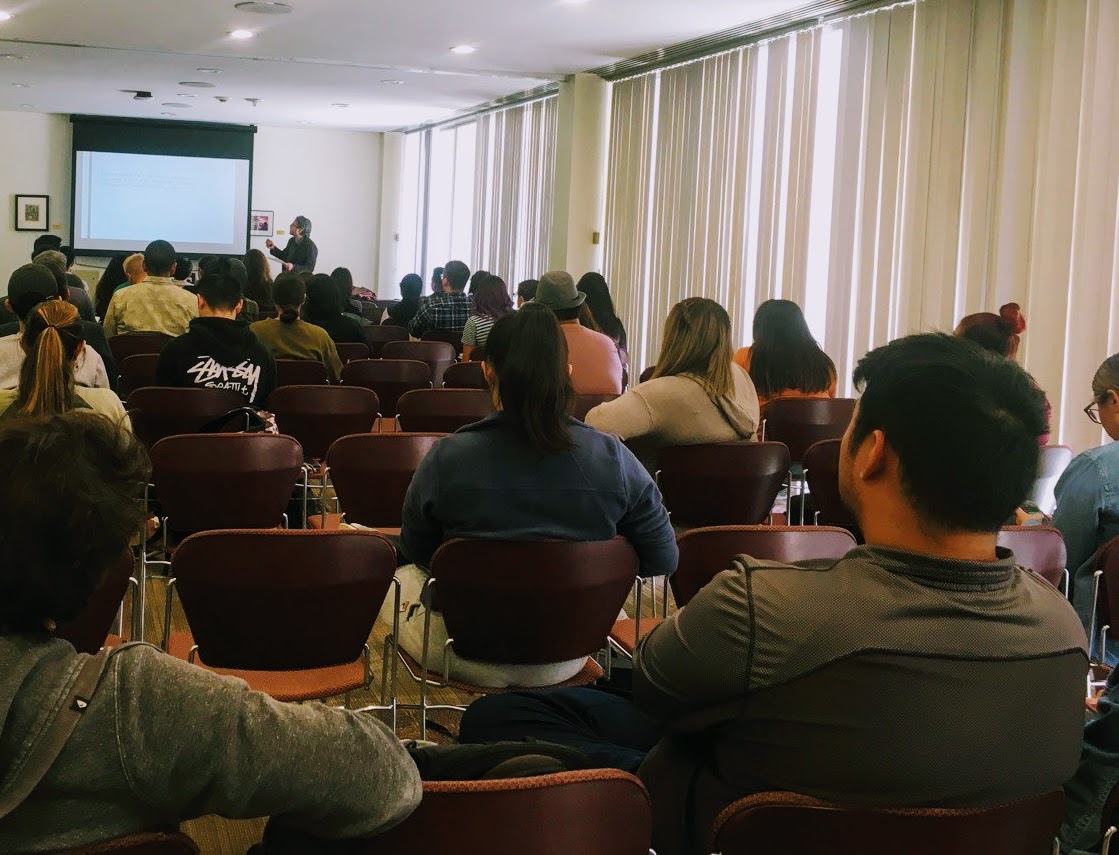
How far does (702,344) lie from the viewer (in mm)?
4418

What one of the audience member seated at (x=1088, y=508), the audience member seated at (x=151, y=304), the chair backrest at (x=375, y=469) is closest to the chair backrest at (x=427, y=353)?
the audience member seated at (x=151, y=304)

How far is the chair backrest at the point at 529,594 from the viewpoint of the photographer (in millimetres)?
2906

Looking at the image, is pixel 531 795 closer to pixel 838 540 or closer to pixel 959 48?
pixel 838 540

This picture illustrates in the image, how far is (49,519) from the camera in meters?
1.36

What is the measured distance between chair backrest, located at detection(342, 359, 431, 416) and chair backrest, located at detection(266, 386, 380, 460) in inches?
41.2

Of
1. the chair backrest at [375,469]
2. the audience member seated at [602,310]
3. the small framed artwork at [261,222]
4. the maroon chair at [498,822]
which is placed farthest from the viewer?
the small framed artwork at [261,222]

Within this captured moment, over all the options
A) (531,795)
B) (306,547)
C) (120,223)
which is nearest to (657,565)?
(306,547)

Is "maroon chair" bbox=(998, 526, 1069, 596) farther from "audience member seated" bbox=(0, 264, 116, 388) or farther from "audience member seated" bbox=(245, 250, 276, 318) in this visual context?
"audience member seated" bbox=(245, 250, 276, 318)

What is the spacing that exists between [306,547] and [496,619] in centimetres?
49

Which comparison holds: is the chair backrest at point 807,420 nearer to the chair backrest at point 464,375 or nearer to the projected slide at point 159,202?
the chair backrest at point 464,375

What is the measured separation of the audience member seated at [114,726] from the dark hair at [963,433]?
0.78 meters

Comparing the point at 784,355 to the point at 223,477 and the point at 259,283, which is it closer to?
the point at 223,477

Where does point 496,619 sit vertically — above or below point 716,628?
below

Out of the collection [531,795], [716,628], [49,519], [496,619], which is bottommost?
[496,619]
